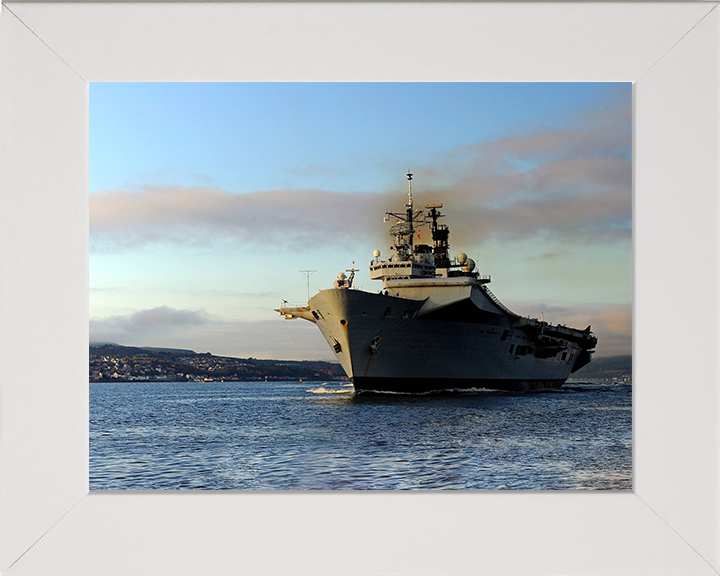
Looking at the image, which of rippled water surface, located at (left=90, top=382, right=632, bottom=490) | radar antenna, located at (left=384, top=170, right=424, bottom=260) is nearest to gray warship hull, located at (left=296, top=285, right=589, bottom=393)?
rippled water surface, located at (left=90, top=382, right=632, bottom=490)

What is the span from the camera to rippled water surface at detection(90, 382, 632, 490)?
11.9m

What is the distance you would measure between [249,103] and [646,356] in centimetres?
2314

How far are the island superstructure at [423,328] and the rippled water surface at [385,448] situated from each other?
698 mm

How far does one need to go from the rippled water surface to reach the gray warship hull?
0.64 metres

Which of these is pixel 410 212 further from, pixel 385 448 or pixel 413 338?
pixel 385 448

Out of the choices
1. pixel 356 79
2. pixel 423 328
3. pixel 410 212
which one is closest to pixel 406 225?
pixel 410 212

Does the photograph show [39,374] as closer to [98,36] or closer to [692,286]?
[98,36]

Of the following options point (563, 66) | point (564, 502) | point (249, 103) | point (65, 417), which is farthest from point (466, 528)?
point (249, 103)

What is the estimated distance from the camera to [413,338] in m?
20.0

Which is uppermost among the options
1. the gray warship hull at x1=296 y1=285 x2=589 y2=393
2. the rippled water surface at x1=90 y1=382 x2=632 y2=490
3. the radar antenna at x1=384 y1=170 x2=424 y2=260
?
the radar antenna at x1=384 y1=170 x2=424 y2=260

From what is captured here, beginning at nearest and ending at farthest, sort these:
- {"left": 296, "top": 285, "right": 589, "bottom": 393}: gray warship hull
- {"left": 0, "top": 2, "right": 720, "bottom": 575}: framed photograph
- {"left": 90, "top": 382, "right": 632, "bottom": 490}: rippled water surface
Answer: {"left": 0, "top": 2, "right": 720, "bottom": 575}: framed photograph
{"left": 90, "top": 382, "right": 632, "bottom": 490}: rippled water surface
{"left": 296, "top": 285, "right": 589, "bottom": 393}: gray warship hull

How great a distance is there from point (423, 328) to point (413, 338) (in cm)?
38

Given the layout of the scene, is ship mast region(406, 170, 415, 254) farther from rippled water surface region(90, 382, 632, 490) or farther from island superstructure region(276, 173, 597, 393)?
rippled water surface region(90, 382, 632, 490)

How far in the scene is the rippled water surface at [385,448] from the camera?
469 inches
